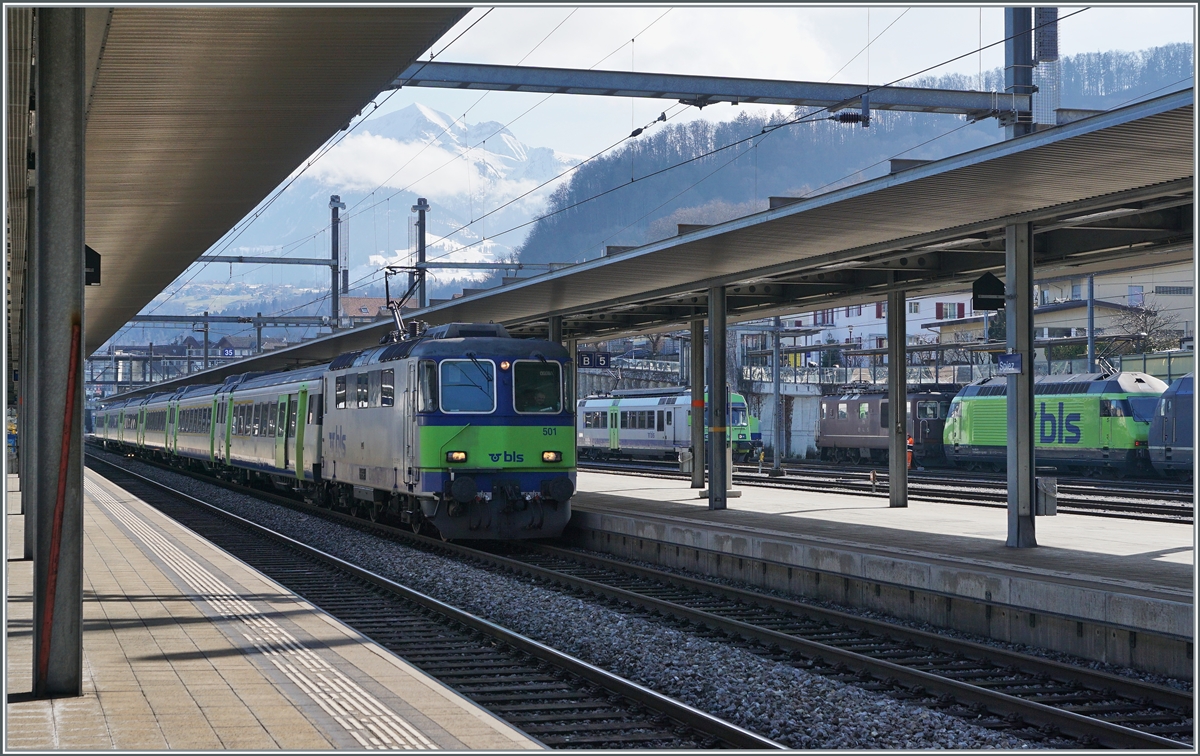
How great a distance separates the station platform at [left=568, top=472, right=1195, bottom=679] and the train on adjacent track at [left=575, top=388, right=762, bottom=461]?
874 inches

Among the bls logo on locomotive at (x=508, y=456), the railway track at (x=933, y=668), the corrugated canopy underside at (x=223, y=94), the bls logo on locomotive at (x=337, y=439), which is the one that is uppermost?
the corrugated canopy underside at (x=223, y=94)

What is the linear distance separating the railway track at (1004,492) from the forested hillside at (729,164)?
18.8m

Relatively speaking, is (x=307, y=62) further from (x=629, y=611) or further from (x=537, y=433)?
(x=537, y=433)

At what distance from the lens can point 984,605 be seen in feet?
36.5

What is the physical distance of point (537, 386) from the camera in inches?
693

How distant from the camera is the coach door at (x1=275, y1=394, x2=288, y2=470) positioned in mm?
25953

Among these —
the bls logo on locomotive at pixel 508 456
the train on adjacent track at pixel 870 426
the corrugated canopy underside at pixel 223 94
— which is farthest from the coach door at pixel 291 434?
the train on adjacent track at pixel 870 426

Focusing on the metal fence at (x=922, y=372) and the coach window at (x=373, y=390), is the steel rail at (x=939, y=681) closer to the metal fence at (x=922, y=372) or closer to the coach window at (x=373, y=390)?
the coach window at (x=373, y=390)

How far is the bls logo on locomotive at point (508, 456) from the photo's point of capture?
17016mm

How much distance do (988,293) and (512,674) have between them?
8.08 metres

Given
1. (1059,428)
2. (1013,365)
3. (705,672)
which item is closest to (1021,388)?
(1013,365)

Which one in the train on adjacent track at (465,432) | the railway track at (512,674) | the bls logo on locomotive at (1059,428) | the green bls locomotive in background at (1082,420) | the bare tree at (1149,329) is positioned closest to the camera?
the railway track at (512,674)

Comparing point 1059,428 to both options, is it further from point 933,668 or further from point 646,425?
point 933,668

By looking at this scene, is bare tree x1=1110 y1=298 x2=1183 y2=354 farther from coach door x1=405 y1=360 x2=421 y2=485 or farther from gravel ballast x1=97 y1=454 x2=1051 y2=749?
gravel ballast x1=97 y1=454 x2=1051 y2=749
